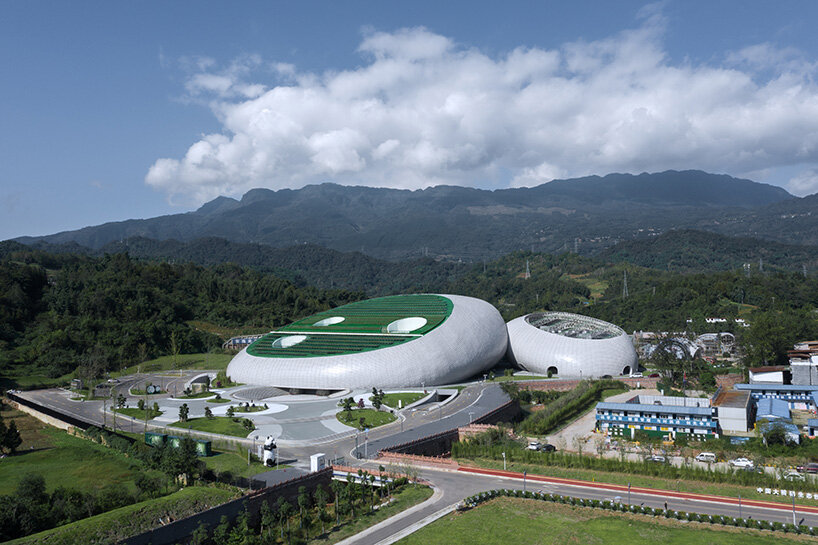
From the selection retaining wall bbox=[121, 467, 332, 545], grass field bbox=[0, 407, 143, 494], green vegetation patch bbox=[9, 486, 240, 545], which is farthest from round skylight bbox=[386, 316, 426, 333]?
green vegetation patch bbox=[9, 486, 240, 545]

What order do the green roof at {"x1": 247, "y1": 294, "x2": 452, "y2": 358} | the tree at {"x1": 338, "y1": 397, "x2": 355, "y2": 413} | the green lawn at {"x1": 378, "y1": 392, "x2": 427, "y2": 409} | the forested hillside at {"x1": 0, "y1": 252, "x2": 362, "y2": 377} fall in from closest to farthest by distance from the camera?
the tree at {"x1": 338, "y1": 397, "x2": 355, "y2": 413} → the green lawn at {"x1": 378, "y1": 392, "x2": 427, "y2": 409} → the green roof at {"x1": 247, "y1": 294, "x2": 452, "y2": 358} → the forested hillside at {"x1": 0, "y1": 252, "x2": 362, "y2": 377}

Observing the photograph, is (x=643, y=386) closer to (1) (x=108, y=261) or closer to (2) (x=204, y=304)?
(2) (x=204, y=304)

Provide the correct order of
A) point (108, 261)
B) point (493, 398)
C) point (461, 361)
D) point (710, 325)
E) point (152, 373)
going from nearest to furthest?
point (493, 398) < point (461, 361) < point (152, 373) < point (710, 325) < point (108, 261)

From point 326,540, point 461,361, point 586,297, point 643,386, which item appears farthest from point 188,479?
point 586,297

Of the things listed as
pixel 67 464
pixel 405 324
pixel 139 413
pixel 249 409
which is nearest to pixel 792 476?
pixel 249 409

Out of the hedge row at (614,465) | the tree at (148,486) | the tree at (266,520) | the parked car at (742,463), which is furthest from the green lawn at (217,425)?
the parked car at (742,463)

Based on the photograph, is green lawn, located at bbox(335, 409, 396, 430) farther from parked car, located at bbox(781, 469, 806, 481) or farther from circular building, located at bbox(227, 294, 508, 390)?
parked car, located at bbox(781, 469, 806, 481)

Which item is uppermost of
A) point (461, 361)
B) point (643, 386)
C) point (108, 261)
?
point (108, 261)
